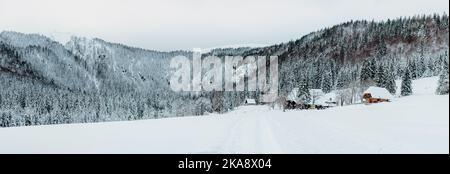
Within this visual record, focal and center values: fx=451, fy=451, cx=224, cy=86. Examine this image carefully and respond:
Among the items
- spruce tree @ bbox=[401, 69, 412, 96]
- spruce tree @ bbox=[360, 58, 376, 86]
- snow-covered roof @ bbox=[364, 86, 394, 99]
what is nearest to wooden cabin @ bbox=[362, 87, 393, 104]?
snow-covered roof @ bbox=[364, 86, 394, 99]

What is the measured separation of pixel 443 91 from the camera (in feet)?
233

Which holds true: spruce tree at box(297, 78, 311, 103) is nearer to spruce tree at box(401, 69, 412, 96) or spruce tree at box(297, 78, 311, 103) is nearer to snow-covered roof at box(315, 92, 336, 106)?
snow-covered roof at box(315, 92, 336, 106)

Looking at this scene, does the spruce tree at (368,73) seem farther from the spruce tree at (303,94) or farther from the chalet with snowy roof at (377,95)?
the chalet with snowy roof at (377,95)

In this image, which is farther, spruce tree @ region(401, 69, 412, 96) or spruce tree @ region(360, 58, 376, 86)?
spruce tree @ region(360, 58, 376, 86)

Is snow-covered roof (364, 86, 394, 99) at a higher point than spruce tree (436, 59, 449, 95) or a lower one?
lower

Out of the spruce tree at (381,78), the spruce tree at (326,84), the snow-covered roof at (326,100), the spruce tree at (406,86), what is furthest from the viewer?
the spruce tree at (326,84)

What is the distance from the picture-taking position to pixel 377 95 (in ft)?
296

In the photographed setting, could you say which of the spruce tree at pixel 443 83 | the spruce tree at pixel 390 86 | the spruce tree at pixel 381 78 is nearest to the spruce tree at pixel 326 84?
the spruce tree at pixel 381 78

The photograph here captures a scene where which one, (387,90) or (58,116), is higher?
(387,90)

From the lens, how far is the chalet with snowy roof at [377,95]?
89.1m

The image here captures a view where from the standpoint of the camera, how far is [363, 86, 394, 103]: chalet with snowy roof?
89.1 metres
